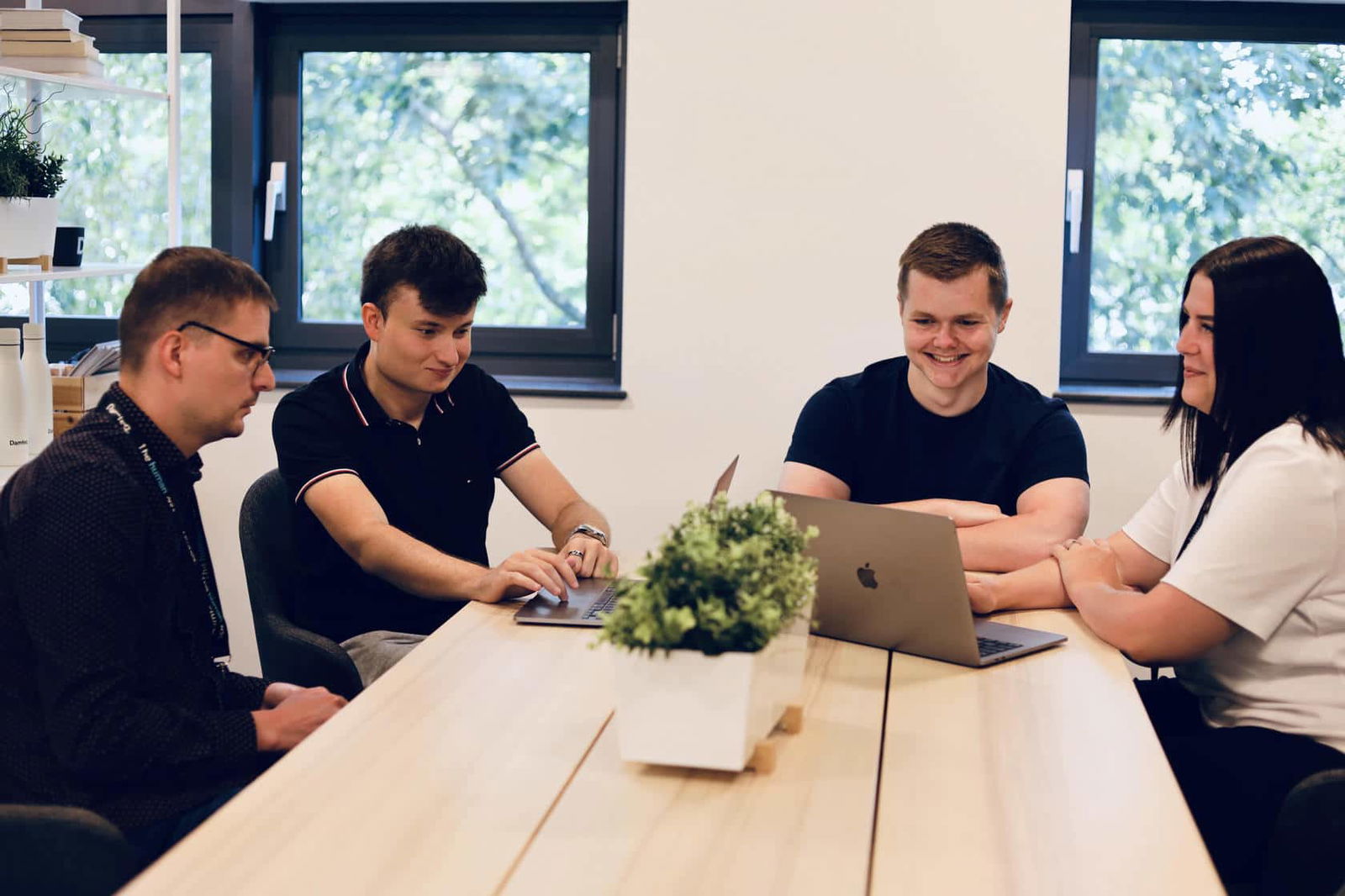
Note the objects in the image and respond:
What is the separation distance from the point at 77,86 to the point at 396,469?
4.95 ft

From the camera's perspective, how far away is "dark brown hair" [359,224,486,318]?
246 cm

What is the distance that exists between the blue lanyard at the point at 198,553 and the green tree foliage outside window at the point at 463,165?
1906 mm

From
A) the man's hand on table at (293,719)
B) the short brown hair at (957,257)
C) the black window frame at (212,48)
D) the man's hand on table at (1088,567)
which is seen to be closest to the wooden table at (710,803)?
the man's hand on table at (293,719)

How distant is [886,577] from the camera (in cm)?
187

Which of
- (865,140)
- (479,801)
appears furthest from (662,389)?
(479,801)

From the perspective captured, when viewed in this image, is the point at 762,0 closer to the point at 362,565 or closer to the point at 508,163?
the point at 508,163

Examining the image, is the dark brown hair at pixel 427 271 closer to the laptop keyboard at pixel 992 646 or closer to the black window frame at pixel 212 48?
the laptop keyboard at pixel 992 646

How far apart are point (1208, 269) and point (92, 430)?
1.62 m

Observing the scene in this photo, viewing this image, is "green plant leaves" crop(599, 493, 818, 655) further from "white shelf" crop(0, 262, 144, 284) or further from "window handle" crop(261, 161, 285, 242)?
"window handle" crop(261, 161, 285, 242)

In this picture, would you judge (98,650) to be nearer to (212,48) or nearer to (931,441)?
(931,441)

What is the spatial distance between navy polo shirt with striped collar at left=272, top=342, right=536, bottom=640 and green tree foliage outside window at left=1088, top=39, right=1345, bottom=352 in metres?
1.96

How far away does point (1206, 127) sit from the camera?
3.49 meters

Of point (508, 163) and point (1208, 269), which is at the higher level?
point (508, 163)

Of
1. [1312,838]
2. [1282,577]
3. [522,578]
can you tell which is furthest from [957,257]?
[1312,838]
